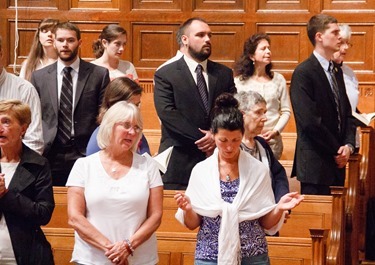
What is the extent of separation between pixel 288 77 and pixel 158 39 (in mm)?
1287

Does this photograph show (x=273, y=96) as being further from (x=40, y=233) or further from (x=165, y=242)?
(x=40, y=233)

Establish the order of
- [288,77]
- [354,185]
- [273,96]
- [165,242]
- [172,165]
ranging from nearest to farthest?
1. [165,242]
2. [172,165]
3. [354,185]
4. [273,96]
5. [288,77]

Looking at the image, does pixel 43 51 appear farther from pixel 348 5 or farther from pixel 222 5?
pixel 348 5

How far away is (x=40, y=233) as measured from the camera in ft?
15.9

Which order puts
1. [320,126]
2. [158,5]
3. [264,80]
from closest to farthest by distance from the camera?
[320,126], [264,80], [158,5]

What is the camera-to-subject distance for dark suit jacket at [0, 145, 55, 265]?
472 centimetres

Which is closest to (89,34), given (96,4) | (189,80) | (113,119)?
(96,4)

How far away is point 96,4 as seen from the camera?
32.1ft

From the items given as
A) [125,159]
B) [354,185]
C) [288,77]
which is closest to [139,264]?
[125,159]

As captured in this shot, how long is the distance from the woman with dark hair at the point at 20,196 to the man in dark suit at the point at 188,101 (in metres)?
1.69

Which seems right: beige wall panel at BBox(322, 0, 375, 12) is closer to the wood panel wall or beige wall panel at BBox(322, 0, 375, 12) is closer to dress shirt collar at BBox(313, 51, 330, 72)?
the wood panel wall

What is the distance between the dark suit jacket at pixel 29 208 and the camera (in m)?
4.72

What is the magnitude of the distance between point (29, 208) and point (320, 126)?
2.36m

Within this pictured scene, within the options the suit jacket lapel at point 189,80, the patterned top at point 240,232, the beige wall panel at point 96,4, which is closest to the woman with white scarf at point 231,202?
the patterned top at point 240,232
